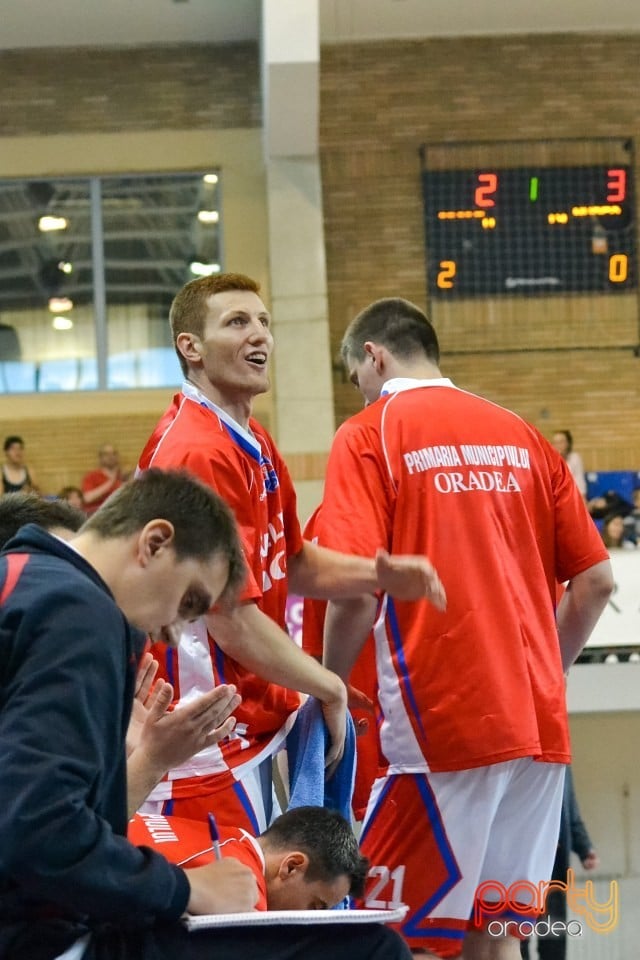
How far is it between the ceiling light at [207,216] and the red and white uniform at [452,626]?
11971mm

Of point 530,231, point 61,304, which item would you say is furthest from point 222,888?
point 61,304

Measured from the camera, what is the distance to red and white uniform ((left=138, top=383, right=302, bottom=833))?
3.02 meters

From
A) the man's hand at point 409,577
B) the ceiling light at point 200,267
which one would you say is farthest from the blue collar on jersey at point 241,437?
the ceiling light at point 200,267

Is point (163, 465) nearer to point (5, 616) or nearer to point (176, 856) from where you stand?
point (176, 856)

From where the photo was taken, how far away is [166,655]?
309cm

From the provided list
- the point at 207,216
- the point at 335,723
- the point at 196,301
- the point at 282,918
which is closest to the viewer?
the point at 282,918

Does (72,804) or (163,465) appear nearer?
(72,804)

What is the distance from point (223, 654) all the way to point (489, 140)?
12791 mm

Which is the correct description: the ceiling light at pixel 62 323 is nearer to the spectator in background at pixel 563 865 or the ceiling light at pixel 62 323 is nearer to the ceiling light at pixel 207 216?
the ceiling light at pixel 207 216

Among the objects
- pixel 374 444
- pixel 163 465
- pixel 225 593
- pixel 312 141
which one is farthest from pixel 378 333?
pixel 312 141

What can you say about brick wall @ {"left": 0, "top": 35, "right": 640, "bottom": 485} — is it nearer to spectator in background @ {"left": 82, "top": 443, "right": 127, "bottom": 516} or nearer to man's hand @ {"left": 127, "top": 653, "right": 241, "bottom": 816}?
spectator in background @ {"left": 82, "top": 443, "right": 127, "bottom": 516}

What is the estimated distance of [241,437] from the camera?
3.20 meters

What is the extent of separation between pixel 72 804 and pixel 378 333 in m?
2.30

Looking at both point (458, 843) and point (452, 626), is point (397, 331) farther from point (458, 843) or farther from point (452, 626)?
point (458, 843)
